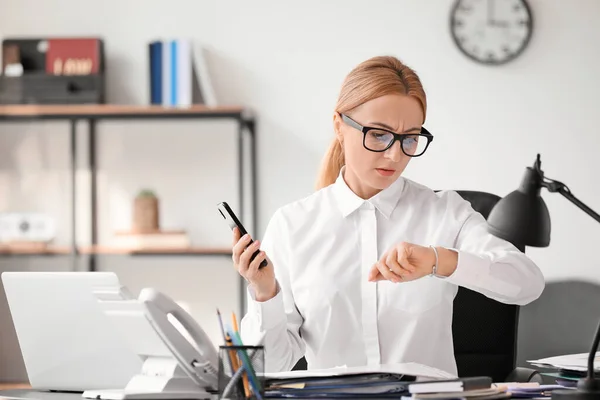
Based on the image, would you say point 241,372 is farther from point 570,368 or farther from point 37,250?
point 37,250

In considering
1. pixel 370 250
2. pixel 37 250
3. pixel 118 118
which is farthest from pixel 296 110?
pixel 370 250

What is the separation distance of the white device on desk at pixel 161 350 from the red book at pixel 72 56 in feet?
9.31

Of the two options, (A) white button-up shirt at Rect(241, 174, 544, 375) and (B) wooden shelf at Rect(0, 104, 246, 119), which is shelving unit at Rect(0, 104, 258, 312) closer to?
(B) wooden shelf at Rect(0, 104, 246, 119)

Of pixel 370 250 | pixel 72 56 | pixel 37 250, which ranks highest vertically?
pixel 72 56

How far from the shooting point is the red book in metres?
3.94

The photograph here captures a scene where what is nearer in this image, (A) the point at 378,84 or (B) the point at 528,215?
(B) the point at 528,215

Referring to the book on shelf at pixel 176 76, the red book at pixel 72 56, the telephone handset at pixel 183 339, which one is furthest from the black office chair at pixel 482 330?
the red book at pixel 72 56

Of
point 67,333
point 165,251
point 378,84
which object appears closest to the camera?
point 67,333

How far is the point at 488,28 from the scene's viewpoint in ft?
13.0

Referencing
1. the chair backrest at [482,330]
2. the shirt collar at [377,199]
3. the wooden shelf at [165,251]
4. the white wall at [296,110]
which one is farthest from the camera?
the white wall at [296,110]

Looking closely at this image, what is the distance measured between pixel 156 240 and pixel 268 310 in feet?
7.40

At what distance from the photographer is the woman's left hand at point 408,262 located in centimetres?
139

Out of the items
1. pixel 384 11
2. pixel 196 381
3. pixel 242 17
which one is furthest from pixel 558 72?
pixel 196 381

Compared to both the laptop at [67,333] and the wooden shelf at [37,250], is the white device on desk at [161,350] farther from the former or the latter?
the wooden shelf at [37,250]
